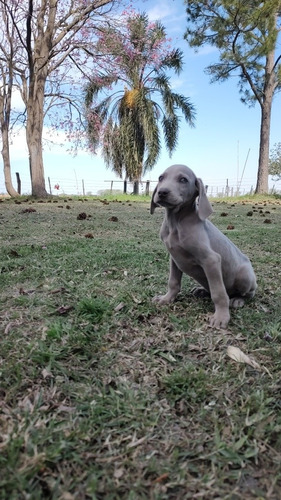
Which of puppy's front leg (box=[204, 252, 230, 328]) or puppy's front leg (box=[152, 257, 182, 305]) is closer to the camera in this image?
puppy's front leg (box=[204, 252, 230, 328])

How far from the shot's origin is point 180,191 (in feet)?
7.80

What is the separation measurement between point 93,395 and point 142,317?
90 cm

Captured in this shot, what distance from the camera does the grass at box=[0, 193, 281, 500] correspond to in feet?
4.06

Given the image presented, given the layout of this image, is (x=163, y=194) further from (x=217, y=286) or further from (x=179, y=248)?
(x=217, y=286)

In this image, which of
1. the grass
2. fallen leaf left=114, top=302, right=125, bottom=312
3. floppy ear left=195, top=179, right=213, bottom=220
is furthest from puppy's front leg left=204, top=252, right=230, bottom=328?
fallen leaf left=114, top=302, right=125, bottom=312

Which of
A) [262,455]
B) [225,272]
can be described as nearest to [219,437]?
[262,455]

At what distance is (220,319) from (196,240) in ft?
1.71

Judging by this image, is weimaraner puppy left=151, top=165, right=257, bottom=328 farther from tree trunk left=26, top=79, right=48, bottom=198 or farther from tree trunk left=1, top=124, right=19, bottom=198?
tree trunk left=1, top=124, right=19, bottom=198

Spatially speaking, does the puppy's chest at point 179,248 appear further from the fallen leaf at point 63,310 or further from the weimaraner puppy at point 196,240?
the fallen leaf at point 63,310

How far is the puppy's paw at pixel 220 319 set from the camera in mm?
2369

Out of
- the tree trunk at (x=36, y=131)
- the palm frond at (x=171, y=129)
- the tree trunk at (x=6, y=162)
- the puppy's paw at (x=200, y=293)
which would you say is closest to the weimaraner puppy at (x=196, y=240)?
the puppy's paw at (x=200, y=293)

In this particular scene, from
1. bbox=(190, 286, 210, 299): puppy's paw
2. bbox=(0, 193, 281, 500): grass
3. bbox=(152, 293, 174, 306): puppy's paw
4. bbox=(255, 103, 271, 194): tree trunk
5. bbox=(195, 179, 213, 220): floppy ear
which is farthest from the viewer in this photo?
bbox=(255, 103, 271, 194): tree trunk

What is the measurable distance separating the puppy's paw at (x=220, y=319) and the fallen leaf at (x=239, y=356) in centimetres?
31

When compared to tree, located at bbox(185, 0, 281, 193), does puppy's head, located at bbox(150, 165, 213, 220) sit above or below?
below
